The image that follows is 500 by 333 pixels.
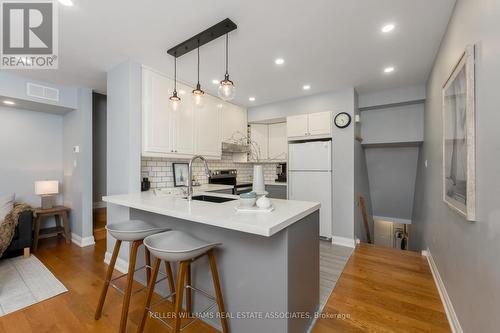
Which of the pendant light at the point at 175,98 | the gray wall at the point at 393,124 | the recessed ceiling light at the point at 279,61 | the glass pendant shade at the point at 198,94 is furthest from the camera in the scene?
the gray wall at the point at 393,124

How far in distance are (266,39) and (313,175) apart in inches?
90.6

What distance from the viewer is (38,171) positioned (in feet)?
11.8

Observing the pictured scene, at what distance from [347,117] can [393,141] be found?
45.7 inches

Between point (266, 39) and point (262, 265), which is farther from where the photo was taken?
point (266, 39)

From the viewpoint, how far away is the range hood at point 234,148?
13.5 ft

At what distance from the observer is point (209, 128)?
12.2 ft

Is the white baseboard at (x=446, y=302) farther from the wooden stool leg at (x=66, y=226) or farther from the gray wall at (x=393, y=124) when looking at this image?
the wooden stool leg at (x=66, y=226)

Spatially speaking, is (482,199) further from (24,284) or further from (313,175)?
(24,284)

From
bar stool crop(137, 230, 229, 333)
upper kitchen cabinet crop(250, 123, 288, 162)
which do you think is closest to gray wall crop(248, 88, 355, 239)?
upper kitchen cabinet crop(250, 123, 288, 162)

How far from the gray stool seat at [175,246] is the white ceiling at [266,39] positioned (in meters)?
1.78

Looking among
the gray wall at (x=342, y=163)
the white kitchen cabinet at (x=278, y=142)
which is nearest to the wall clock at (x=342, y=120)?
the gray wall at (x=342, y=163)

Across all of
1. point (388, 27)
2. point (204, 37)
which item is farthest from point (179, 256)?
point (388, 27)

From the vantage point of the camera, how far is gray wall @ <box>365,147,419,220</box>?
14.3 ft

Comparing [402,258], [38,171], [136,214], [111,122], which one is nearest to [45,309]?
[136,214]
